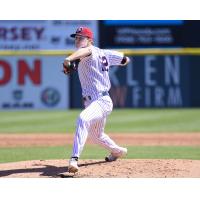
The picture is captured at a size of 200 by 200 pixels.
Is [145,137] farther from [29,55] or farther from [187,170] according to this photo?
[29,55]

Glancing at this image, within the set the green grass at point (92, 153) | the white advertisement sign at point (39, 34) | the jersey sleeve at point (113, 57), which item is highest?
the white advertisement sign at point (39, 34)

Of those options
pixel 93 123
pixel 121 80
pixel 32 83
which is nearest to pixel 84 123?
pixel 93 123

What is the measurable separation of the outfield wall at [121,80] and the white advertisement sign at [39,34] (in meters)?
0.30

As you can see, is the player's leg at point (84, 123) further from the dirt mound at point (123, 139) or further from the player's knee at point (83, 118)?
the dirt mound at point (123, 139)

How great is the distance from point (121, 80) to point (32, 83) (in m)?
2.49

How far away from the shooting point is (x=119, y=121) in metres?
13.3

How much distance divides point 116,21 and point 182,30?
72.8 inches

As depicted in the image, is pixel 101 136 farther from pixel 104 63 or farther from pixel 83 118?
pixel 104 63

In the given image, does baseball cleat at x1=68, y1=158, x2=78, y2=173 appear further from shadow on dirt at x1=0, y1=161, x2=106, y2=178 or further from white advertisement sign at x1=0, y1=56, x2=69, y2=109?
white advertisement sign at x1=0, y1=56, x2=69, y2=109

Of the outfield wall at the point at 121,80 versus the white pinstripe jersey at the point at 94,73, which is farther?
the outfield wall at the point at 121,80

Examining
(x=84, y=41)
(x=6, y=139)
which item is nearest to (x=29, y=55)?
(x=6, y=139)

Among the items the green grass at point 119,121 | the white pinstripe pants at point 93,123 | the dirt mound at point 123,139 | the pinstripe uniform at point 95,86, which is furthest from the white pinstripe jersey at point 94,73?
the green grass at point 119,121

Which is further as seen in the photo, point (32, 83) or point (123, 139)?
point (32, 83)

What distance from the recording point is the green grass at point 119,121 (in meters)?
11.7
